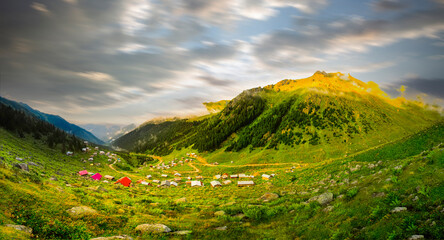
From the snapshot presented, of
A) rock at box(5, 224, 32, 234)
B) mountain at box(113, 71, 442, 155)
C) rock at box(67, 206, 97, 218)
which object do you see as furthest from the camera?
mountain at box(113, 71, 442, 155)

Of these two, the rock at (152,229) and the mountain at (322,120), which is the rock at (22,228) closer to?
the rock at (152,229)

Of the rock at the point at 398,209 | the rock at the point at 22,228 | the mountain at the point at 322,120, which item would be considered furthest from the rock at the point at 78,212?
the mountain at the point at 322,120

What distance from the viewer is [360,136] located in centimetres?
11956

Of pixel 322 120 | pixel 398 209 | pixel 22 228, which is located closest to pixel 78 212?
pixel 22 228

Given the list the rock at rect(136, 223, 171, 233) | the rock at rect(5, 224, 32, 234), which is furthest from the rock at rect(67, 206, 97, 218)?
the rock at rect(136, 223, 171, 233)

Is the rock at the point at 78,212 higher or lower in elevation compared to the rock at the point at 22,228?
lower

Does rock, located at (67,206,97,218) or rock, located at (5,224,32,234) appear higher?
rock, located at (5,224,32,234)

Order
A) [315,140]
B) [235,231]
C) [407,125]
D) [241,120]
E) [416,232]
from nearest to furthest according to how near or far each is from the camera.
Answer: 1. [416,232]
2. [235,231]
3. [315,140]
4. [407,125]
5. [241,120]

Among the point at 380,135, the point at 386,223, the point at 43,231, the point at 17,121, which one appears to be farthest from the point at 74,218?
the point at 380,135

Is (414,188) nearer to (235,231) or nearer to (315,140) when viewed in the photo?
(235,231)

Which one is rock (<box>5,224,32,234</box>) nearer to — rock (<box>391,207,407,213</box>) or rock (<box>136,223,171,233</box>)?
rock (<box>136,223,171,233</box>)

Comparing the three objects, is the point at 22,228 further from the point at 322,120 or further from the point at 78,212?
the point at 322,120

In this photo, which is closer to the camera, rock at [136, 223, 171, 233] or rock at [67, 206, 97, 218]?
rock at [136, 223, 171, 233]

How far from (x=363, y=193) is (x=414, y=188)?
Result: 12.3 ft
